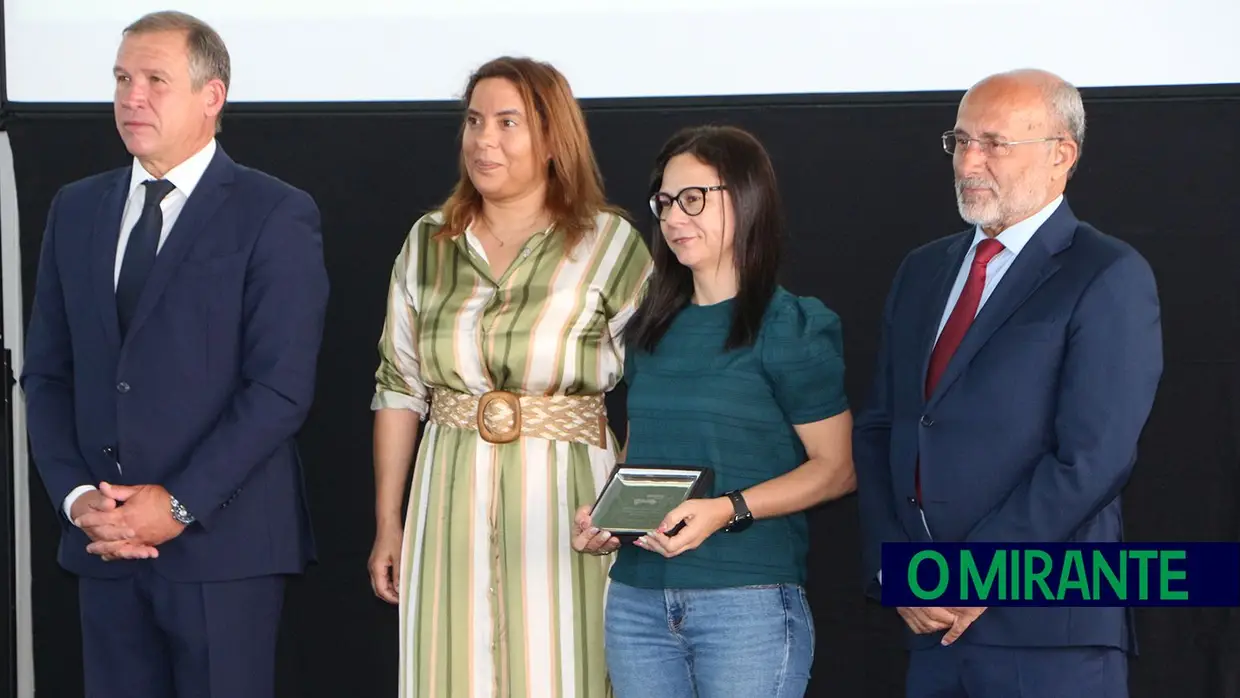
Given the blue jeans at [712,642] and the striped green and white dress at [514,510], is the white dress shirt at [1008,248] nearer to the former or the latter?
the blue jeans at [712,642]

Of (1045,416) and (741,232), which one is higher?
(741,232)

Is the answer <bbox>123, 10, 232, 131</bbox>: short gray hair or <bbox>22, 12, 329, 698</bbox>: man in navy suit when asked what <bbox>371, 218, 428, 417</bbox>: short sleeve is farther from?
<bbox>123, 10, 232, 131</bbox>: short gray hair

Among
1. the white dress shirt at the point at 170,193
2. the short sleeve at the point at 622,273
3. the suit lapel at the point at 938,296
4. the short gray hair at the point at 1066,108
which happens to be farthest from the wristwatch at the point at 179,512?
the short gray hair at the point at 1066,108

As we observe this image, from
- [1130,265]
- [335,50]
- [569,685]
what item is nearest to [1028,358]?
[1130,265]

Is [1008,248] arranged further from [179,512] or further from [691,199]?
[179,512]

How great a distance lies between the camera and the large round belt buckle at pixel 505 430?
267cm

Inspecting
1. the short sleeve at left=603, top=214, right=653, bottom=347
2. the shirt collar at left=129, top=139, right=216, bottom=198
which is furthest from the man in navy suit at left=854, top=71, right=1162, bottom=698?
the shirt collar at left=129, top=139, right=216, bottom=198

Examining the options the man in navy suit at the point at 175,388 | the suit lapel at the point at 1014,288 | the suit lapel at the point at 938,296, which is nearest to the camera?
the suit lapel at the point at 1014,288

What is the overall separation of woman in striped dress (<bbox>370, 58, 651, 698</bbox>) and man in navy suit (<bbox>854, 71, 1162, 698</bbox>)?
559mm

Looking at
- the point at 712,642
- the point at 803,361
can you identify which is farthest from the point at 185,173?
the point at 712,642

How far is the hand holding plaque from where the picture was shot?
7.52 ft

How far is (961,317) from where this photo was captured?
97.6 inches

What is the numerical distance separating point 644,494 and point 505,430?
46 cm

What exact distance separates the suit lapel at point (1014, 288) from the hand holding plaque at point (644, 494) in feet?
1.50
